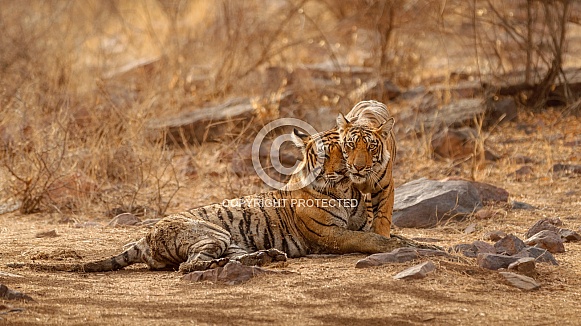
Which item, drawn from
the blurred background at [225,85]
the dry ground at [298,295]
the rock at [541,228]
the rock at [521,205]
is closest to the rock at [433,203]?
the rock at [521,205]

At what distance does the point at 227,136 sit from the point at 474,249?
5085mm

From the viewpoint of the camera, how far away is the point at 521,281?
18.0ft

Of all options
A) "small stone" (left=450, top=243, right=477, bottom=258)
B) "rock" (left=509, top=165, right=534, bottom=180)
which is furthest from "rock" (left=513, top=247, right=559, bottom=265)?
"rock" (left=509, top=165, right=534, bottom=180)

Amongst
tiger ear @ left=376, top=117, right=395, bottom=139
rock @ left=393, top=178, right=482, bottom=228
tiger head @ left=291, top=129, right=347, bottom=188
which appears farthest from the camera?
rock @ left=393, top=178, right=482, bottom=228

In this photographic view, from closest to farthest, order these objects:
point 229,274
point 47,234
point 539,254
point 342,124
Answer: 1. point 229,274
2. point 539,254
3. point 342,124
4. point 47,234

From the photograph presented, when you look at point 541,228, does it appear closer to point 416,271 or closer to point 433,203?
point 433,203

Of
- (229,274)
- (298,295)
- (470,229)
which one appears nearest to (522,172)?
(470,229)

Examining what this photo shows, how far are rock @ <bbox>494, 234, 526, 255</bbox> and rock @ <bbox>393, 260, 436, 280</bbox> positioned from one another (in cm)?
92

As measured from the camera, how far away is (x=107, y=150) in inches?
391

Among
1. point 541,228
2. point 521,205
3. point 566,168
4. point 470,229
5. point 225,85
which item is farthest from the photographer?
point 225,85

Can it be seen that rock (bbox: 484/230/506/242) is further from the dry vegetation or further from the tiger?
the tiger

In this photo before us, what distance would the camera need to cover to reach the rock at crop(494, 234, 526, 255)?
6414 mm

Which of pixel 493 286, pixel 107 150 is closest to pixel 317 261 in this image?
pixel 493 286

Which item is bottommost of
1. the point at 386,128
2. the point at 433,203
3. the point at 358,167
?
the point at 433,203
